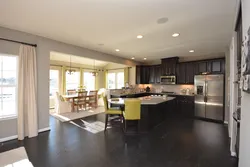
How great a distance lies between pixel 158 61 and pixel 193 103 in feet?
10.4

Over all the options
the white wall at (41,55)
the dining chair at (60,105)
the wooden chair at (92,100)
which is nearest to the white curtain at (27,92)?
the white wall at (41,55)

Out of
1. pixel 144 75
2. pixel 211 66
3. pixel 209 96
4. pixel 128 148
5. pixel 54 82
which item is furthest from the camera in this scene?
pixel 144 75

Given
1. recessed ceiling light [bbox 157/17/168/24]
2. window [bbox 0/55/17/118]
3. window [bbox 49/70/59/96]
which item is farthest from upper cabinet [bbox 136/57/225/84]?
window [bbox 0/55/17/118]

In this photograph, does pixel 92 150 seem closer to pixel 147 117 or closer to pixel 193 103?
pixel 147 117

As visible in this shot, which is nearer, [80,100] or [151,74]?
[80,100]

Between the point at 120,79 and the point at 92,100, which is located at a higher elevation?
the point at 120,79

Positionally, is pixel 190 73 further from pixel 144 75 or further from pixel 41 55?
pixel 41 55

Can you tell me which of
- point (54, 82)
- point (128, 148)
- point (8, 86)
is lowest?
point (128, 148)

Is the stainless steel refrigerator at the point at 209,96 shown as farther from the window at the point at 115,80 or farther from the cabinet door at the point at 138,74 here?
the window at the point at 115,80

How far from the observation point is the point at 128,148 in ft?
9.74

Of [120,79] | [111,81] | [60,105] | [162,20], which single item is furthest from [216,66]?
[60,105]

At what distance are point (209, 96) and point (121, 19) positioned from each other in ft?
15.3

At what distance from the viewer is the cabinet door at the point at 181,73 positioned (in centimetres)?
639

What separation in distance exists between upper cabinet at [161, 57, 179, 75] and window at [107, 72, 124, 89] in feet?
11.0
